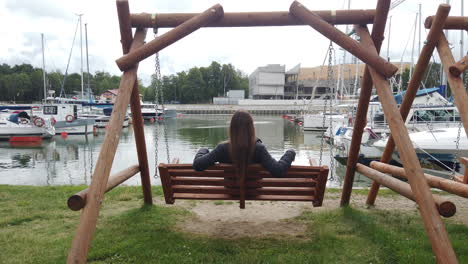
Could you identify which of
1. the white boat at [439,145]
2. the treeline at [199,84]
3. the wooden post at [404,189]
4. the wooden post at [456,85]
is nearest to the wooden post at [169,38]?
the wooden post at [456,85]

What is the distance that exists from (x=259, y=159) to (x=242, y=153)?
0.28 m

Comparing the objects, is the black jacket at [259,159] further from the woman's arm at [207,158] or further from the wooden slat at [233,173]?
the wooden slat at [233,173]

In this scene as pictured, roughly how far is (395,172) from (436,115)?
17.7 metres

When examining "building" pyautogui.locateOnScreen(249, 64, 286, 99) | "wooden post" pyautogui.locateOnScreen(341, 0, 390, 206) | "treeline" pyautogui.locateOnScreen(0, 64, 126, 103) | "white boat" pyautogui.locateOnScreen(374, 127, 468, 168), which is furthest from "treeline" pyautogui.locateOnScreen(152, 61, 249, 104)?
"wooden post" pyautogui.locateOnScreen(341, 0, 390, 206)

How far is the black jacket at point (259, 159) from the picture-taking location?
4.11 m

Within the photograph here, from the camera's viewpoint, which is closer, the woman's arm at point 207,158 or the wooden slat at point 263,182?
the woman's arm at point 207,158

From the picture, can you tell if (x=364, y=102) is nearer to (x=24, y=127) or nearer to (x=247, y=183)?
(x=247, y=183)

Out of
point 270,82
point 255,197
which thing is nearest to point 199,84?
point 270,82

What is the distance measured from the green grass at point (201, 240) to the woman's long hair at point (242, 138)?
102 centimetres

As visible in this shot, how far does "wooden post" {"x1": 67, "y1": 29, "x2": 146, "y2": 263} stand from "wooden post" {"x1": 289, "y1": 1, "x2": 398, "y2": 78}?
1.89 meters

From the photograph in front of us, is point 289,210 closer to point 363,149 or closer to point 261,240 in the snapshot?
point 261,240

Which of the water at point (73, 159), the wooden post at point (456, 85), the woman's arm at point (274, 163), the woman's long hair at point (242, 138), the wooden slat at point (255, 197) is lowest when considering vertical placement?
the water at point (73, 159)

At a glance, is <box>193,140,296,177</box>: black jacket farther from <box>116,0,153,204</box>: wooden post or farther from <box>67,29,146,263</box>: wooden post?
<box>116,0,153,204</box>: wooden post

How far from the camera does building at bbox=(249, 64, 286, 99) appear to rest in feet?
308
